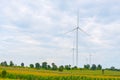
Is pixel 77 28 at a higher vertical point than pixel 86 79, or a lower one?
higher

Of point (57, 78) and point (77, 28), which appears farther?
point (77, 28)

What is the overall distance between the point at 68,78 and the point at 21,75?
40.7ft

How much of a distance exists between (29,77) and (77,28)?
761 inches

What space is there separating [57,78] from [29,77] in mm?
6995

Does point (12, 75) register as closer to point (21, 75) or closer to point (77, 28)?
point (21, 75)

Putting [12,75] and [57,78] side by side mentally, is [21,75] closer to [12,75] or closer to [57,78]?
[12,75]

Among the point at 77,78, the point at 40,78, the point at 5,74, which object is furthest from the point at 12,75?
the point at 77,78

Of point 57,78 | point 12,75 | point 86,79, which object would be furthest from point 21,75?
point 86,79

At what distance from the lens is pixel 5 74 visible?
99.6m

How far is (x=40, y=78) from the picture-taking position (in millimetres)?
95688

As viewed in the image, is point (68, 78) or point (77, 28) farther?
point (77, 28)

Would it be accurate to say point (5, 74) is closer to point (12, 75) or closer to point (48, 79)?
point (12, 75)

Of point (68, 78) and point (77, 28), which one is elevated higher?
point (77, 28)

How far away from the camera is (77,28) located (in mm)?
106938
